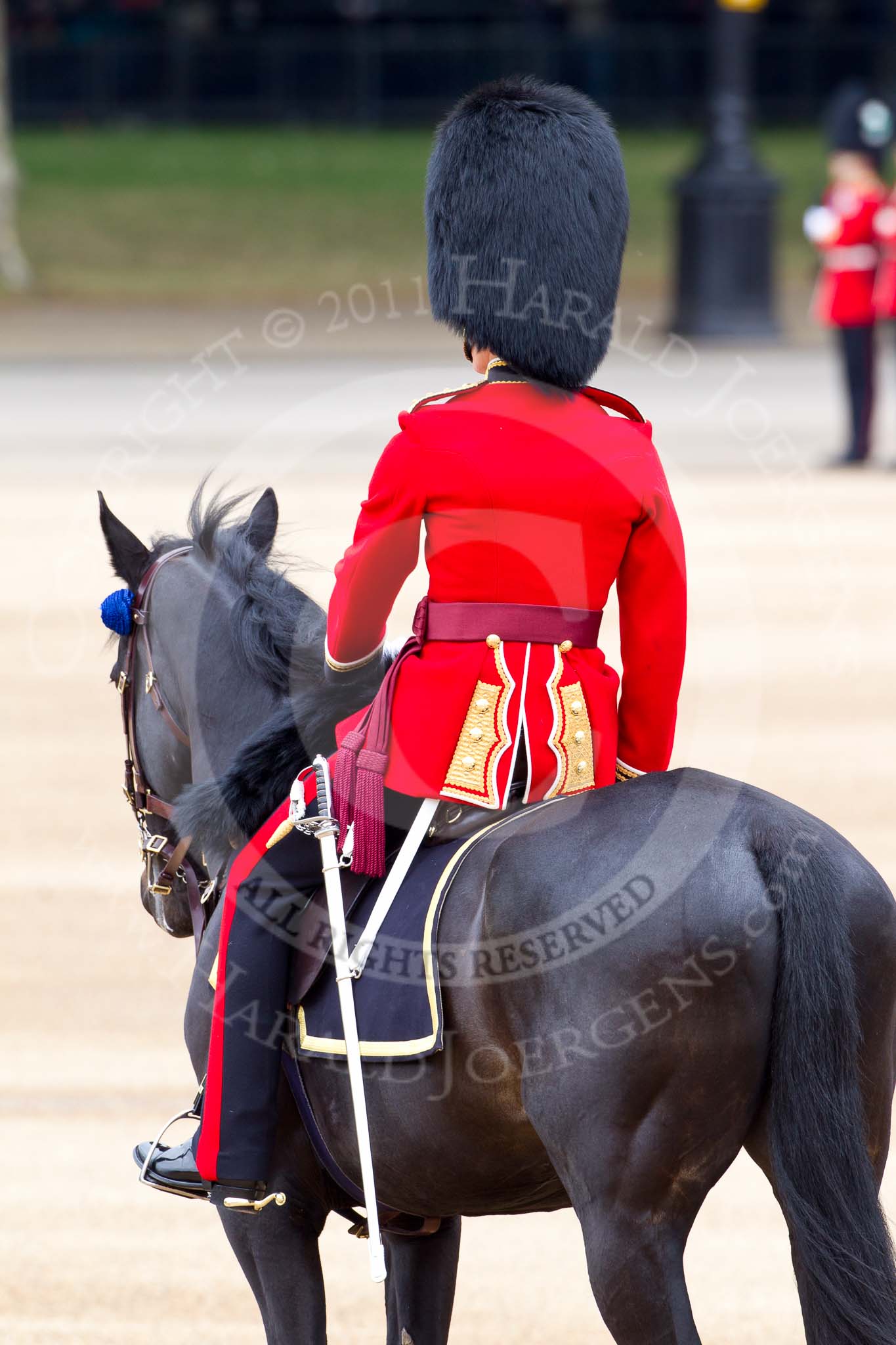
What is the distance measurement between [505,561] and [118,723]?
498 cm

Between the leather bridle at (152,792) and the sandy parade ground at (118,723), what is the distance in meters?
0.27

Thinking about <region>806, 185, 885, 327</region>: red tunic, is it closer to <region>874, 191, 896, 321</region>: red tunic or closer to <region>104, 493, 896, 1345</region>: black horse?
<region>874, 191, 896, 321</region>: red tunic

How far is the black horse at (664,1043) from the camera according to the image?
87.9 inches

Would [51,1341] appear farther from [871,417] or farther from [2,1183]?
[871,417]

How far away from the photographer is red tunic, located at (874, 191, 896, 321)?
39.2ft

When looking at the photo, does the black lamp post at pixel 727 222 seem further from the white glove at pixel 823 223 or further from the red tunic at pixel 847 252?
the white glove at pixel 823 223

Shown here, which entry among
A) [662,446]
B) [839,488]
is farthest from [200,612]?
[662,446]

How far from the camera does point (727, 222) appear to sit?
16734 millimetres

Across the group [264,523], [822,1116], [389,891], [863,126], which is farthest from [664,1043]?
[863,126]

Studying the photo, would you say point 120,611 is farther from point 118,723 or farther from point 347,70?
point 347,70

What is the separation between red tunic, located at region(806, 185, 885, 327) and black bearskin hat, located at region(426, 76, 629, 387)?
9904mm

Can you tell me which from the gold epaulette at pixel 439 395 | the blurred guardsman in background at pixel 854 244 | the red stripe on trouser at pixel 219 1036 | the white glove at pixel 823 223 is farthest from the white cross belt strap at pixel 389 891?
the white glove at pixel 823 223

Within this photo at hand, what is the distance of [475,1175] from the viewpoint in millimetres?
2441

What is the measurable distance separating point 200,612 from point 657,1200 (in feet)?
3.95
